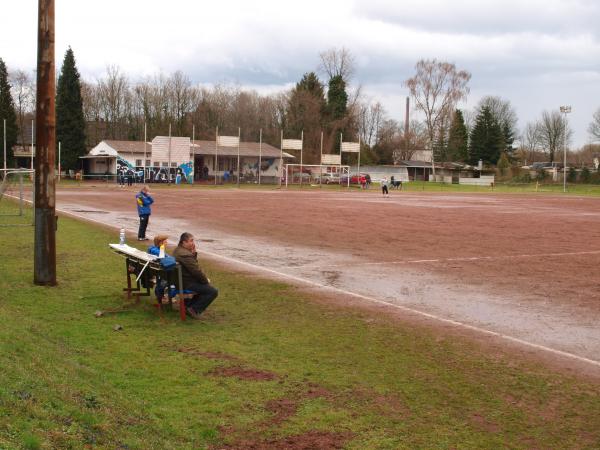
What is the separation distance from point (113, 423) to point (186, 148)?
68879mm

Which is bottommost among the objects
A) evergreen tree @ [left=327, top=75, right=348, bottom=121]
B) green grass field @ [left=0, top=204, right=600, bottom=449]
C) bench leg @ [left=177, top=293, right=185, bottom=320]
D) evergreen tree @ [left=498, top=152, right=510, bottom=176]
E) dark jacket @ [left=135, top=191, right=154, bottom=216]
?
green grass field @ [left=0, top=204, right=600, bottom=449]

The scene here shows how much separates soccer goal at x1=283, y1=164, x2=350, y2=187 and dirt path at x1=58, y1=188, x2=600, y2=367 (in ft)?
158

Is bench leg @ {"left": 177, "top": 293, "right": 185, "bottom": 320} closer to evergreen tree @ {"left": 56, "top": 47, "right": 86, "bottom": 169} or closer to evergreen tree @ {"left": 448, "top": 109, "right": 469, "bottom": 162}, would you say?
evergreen tree @ {"left": 56, "top": 47, "right": 86, "bottom": 169}

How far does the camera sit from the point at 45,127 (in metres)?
10.7

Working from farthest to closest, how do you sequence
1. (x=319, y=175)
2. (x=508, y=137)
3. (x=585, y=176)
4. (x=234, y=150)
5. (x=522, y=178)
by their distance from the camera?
(x=508, y=137) < (x=522, y=178) < (x=585, y=176) < (x=234, y=150) < (x=319, y=175)

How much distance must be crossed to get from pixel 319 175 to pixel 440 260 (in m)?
Result: 66.0

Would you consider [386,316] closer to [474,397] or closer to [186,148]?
[474,397]

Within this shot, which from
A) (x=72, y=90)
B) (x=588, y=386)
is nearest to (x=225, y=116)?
(x=72, y=90)

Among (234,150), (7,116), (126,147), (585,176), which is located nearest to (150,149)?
(126,147)

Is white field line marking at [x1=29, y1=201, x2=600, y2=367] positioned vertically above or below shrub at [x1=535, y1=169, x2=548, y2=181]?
below

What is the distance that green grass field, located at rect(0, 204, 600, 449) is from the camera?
5.15 metres

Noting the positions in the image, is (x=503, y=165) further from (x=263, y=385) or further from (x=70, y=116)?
(x=263, y=385)

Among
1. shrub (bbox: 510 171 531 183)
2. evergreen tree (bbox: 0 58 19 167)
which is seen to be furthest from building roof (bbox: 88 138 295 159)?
shrub (bbox: 510 171 531 183)

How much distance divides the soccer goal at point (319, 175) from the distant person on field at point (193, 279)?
6839 cm
